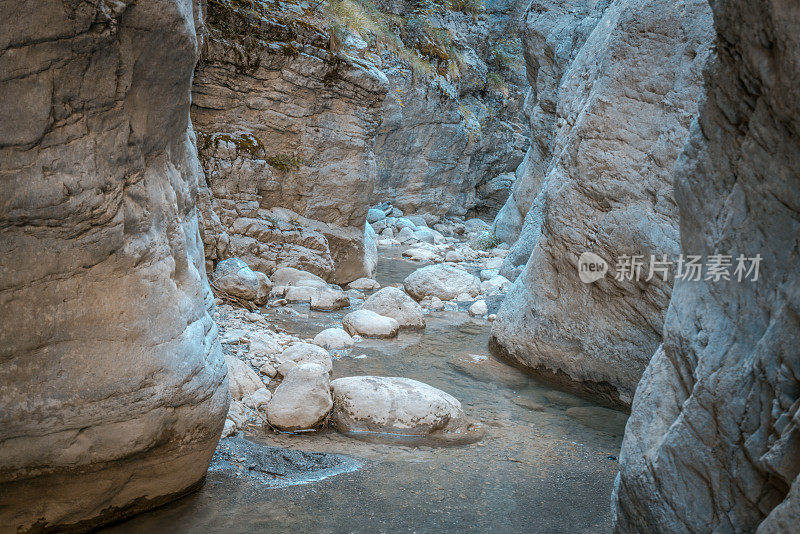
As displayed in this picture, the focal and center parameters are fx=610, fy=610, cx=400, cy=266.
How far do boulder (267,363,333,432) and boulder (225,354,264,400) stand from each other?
41cm

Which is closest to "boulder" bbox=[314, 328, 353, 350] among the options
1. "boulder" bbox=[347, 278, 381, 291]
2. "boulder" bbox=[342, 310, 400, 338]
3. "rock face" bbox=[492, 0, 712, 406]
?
"boulder" bbox=[342, 310, 400, 338]

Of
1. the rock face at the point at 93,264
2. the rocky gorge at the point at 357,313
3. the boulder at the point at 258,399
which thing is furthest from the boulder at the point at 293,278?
the rock face at the point at 93,264

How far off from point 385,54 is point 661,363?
14.1 metres

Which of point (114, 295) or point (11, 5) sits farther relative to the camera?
point (114, 295)

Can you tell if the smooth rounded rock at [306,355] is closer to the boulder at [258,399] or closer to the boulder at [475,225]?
the boulder at [258,399]

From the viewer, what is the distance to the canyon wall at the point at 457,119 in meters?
17.9

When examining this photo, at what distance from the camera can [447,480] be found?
158 inches

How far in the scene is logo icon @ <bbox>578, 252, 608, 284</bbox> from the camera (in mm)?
5816

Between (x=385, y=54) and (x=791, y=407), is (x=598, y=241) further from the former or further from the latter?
(x=385, y=54)

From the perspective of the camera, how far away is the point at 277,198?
945 cm

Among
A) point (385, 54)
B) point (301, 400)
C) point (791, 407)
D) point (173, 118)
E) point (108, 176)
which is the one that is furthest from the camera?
point (385, 54)

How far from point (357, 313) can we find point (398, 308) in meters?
0.71

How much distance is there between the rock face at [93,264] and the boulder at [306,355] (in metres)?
2.45

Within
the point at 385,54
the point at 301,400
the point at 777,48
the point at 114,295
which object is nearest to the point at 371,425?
the point at 301,400
